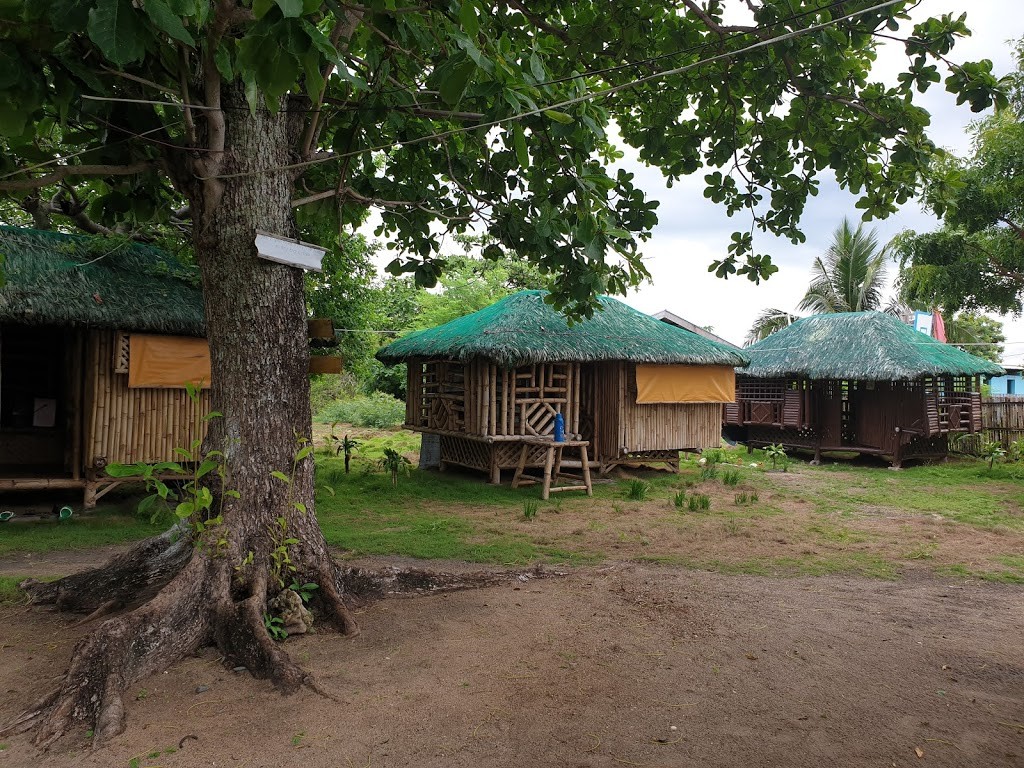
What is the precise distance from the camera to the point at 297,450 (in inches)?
171

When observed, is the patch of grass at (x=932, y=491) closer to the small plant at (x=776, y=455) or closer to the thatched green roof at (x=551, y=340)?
the small plant at (x=776, y=455)

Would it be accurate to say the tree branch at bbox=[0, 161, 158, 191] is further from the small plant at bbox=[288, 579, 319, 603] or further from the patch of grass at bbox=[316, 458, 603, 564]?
the patch of grass at bbox=[316, 458, 603, 564]

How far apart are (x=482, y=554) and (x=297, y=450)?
2671 millimetres

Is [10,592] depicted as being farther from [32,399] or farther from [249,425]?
[32,399]

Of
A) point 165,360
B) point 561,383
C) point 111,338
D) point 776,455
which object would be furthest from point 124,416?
point 776,455

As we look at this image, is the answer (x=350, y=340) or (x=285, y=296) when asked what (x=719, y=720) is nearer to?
(x=285, y=296)

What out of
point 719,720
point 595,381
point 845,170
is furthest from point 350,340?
point 719,720

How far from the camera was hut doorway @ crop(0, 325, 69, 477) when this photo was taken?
32.7 feet

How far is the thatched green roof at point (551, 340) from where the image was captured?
10.3m

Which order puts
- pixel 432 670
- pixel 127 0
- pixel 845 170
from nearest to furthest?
1. pixel 127 0
2. pixel 432 670
3. pixel 845 170

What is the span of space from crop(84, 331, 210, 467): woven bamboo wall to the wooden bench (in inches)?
185

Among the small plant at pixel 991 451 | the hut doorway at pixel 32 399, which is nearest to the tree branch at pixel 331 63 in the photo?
the hut doorway at pixel 32 399

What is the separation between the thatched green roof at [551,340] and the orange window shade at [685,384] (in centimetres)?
23

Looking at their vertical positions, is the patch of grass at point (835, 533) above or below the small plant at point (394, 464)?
below
